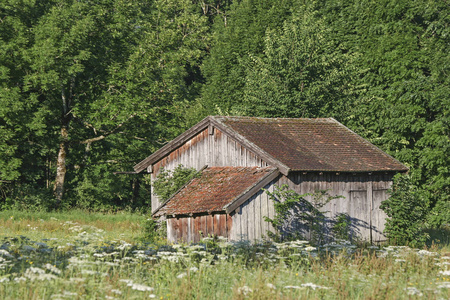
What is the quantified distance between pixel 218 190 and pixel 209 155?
3.08 metres

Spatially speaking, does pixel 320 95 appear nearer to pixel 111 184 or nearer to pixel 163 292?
pixel 111 184

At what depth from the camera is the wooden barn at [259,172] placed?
63.6 ft

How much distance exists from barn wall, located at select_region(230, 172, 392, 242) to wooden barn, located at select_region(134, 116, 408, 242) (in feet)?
0.11

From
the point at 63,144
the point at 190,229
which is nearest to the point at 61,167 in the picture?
the point at 63,144

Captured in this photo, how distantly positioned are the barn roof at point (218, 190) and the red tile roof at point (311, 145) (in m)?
1.10

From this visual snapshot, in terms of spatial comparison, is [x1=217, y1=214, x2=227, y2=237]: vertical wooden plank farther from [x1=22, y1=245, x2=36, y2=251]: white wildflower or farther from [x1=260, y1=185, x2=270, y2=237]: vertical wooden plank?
[x1=22, y1=245, x2=36, y2=251]: white wildflower

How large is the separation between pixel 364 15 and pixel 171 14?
25.7 meters

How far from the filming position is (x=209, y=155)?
2311 centimetres

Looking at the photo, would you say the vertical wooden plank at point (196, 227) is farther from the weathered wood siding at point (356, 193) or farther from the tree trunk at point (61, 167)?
the tree trunk at point (61, 167)

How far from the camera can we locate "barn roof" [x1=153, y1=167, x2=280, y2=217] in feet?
62.0

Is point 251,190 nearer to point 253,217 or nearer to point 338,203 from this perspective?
point 253,217

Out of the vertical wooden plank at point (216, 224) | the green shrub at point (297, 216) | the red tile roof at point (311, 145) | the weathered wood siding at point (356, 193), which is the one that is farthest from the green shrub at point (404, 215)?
the vertical wooden plank at point (216, 224)

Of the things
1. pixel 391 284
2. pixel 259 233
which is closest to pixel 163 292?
pixel 391 284

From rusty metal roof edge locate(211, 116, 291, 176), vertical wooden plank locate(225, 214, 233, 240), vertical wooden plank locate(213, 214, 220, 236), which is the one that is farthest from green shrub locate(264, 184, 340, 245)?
vertical wooden plank locate(213, 214, 220, 236)
